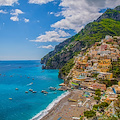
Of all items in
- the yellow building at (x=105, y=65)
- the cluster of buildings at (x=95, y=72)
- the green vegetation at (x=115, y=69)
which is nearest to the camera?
the cluster of buildings at (x=95, y=72)

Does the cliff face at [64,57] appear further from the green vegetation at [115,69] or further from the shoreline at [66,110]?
the shoreline at [66,110]

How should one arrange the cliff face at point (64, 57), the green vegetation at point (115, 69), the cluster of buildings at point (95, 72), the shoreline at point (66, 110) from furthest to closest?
the cliff face at point (64, 57)
the green vegetation at point (115, 69)
the cluster of buildings at point (95, 72)
the shoreline at point (66, 110)

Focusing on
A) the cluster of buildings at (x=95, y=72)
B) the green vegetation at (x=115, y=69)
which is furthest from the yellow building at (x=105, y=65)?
the green vegetation at (x=115, y=69)

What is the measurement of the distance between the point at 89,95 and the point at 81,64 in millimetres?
34315

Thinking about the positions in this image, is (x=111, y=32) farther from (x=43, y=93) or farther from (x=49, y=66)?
(x=43, y=93)

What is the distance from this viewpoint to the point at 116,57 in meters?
74.7

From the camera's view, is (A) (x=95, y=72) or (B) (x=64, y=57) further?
(B) (x=64, y=57)

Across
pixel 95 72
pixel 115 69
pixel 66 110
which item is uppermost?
pixel 115 69

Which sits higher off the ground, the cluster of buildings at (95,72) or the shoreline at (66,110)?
the cluster of buildings at (95,72)

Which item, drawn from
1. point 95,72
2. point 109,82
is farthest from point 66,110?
point 95,72

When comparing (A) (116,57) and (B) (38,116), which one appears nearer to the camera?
(B) (38,116)

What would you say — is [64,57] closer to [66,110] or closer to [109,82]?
[109,82]

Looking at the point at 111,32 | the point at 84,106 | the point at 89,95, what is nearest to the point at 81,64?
the point at 89,95

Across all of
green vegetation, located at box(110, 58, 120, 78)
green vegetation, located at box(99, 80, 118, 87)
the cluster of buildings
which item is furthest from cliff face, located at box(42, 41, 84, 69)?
green vegetation, located at box(99, 80, 118, 87)
